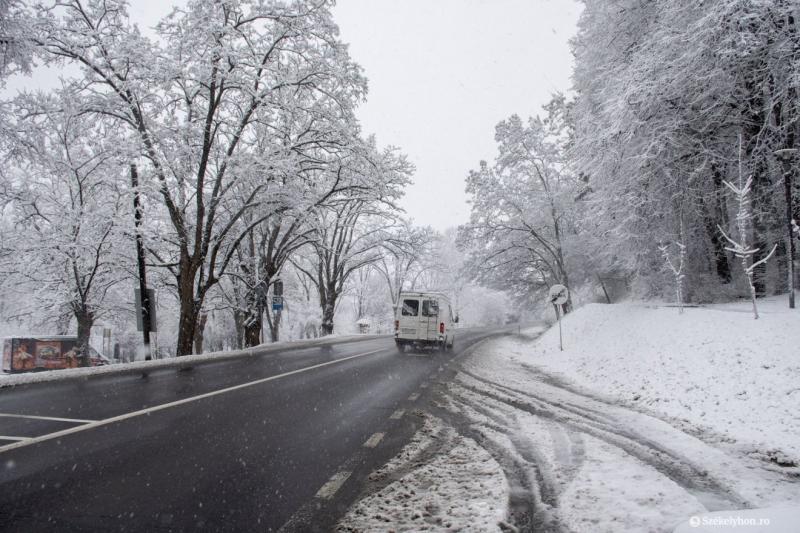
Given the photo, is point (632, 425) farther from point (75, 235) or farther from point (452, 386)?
point (75, 235)

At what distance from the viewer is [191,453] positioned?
15.0ft

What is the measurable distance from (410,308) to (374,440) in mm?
14026

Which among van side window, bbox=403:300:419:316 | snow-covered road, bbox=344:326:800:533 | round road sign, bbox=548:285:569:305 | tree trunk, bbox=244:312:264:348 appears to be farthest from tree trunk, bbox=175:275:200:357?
round road sign, bbox=548:285:569:305

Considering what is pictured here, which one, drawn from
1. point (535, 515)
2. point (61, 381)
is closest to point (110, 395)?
point (61, 381)

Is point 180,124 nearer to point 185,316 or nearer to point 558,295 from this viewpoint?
point 185,316

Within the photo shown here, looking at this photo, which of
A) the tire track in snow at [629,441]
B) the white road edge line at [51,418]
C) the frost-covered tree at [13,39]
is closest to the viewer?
the tire track in snow at [629,441]

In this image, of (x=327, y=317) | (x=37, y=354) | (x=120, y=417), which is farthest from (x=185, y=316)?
(x=37, y=354)

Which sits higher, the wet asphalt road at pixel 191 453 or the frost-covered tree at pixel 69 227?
the frost-covered tree at pixel 69 227

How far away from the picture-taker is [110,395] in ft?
24.6

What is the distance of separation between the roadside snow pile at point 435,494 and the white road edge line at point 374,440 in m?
0.38

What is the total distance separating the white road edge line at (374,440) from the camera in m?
5.08

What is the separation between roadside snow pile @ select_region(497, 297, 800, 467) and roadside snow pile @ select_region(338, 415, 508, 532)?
3.18m

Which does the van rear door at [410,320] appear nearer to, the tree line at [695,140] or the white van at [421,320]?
the white van at [421,320]

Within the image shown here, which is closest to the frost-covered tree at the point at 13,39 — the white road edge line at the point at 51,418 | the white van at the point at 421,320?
the white road edge line at the point at 51,418
